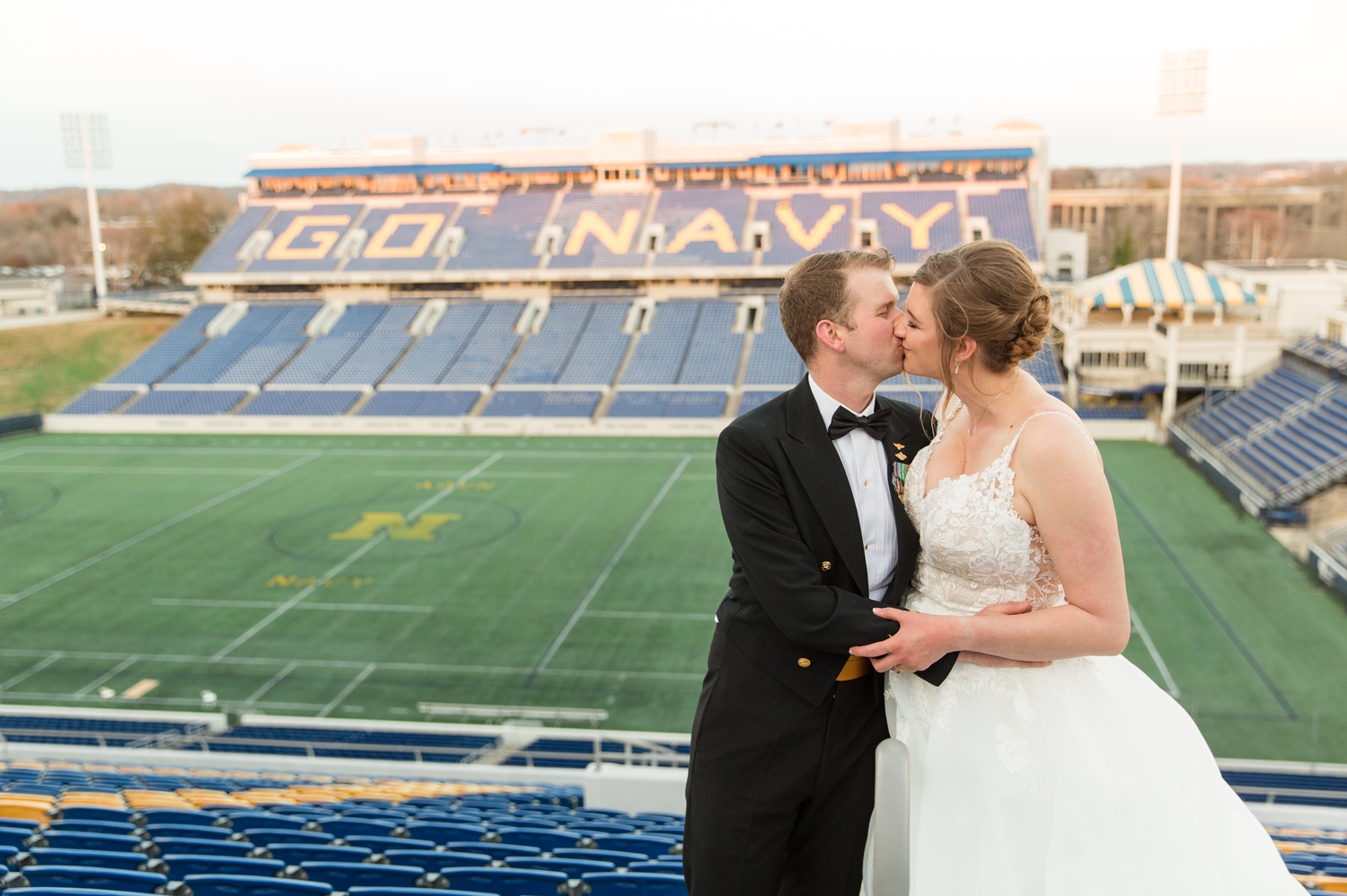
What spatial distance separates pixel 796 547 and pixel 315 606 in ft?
57.3

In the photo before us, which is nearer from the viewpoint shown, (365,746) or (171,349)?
(365,746)

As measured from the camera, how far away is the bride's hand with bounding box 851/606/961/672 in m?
2.70

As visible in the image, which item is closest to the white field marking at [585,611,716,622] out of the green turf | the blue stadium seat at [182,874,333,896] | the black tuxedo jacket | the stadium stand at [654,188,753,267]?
the green turf

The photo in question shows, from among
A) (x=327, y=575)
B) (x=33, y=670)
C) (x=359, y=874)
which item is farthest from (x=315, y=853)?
(x=327, y=575)

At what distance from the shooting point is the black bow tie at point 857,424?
10.0 feet

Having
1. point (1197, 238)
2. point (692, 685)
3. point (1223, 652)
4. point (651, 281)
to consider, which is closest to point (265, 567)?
point (692, 685)

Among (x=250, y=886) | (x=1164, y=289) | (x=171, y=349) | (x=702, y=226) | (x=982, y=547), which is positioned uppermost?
(x=702, y=226)

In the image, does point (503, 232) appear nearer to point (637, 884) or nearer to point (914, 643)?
point (637, 884)

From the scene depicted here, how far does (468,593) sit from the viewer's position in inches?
760

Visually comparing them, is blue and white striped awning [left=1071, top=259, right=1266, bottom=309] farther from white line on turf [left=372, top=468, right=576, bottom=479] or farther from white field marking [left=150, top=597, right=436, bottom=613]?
white field marking [left=150, top=597, right=436, bottom=613]

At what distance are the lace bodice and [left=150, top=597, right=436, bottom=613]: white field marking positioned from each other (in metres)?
16.5

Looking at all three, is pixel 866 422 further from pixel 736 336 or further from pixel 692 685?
pixel 736 336

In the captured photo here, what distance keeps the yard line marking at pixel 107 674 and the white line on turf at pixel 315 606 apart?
2.27 m

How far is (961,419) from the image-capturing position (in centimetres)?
319
